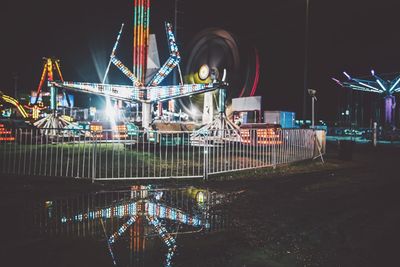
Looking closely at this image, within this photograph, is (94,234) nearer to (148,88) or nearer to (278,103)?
(148,88)

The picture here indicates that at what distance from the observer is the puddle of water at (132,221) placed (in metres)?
3.99

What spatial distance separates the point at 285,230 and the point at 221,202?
1.88 meters

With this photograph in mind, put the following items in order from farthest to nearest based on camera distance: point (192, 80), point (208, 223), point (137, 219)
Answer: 1. point (192, 80)
2. point (137, 219)
3. point (208, 223)

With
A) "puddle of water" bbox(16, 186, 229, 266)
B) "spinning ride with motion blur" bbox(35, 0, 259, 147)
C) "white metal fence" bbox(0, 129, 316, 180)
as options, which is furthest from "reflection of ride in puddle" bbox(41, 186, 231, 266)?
"spinning ride with motion blur" bbox(35, 0, 259, 147)

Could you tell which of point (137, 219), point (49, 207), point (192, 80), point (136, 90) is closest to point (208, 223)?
point (137, 219)

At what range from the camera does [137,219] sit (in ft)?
17.4

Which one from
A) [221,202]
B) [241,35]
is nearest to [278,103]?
[241,35]

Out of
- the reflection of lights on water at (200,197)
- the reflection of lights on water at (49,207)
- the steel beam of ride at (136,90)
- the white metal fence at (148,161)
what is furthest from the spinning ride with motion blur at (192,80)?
the reflection of lights on water at (49,207)

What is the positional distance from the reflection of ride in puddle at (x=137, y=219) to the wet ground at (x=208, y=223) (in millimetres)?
16

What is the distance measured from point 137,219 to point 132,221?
134mm

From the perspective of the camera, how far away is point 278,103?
51906 mm

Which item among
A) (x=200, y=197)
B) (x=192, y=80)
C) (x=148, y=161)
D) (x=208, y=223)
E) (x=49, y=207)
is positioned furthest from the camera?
(x=192, y=80)

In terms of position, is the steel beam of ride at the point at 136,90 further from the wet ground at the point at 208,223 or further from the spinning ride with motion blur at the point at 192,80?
the wet ground at the point at 208,223

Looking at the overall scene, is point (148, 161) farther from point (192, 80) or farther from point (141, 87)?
point (192, 80)
